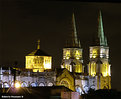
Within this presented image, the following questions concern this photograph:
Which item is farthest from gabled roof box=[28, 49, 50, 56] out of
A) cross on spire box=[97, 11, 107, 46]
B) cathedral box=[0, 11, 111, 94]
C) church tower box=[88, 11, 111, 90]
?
cross on spire box=[97, 11, 107, 46]

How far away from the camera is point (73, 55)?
6300cm

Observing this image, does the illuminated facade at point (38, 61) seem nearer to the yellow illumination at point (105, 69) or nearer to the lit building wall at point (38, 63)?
the lit building wall at point (38, 63)

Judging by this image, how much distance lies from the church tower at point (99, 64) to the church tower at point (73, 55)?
6.62ft

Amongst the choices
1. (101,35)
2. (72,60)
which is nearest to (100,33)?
(101,35)

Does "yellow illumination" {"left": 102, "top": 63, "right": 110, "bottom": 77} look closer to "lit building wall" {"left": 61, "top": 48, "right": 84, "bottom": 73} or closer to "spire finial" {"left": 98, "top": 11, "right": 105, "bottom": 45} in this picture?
"spire finial" {"left": 98, "top": 11, "right": 105, "bottom": 45}

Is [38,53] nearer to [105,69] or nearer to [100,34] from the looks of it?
[100,34]

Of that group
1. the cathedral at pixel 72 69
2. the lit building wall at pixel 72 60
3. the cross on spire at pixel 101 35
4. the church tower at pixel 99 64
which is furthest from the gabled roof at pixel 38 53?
the cross on spire at pixel 101 35

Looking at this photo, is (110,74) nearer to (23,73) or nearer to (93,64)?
(93,64)

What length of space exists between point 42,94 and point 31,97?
174cm

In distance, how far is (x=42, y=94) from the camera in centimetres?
2908

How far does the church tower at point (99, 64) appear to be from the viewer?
60.2m

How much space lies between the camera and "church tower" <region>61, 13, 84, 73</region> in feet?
204

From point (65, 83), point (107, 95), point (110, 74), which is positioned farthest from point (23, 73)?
point (107, 95)

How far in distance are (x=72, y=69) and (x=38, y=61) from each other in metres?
A: 5.64
